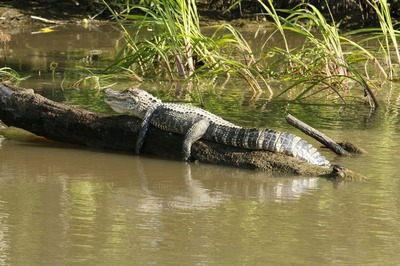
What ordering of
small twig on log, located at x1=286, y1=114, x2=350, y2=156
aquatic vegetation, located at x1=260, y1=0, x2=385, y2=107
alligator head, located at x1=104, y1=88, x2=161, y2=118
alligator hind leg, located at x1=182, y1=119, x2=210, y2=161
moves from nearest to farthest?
alligator hind leg, located at x1=182, y1=119, x2=210, y2=161, small twig on log, located at x1=286, y1=114, x2=350, y2=156, alligator head, located at x1=104, y1=88, x2=161, y2=118, aquatic vegetation, located at x1=260, y1=0, x2=385, y2=107

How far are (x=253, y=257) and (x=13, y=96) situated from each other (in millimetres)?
3810

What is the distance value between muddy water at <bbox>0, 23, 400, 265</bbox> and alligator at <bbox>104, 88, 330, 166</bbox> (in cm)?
25

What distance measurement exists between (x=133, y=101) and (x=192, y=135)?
92cm

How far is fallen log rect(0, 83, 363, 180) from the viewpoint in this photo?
24.4ft

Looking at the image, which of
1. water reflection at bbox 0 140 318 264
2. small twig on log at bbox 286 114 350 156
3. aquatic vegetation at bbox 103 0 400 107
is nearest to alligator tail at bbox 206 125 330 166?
water reflection at bbox 0 140 318 264

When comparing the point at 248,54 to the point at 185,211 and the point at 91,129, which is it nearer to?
the point at 91,129

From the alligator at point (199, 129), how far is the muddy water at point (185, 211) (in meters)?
0.25

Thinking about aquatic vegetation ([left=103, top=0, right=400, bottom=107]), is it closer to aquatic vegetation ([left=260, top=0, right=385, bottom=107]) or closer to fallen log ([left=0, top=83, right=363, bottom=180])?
aquatic vegetation ([left=260, top=0, right=385, bottom=107])

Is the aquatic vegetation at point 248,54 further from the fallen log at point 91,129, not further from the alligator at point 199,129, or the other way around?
the fallen log at point 91,129

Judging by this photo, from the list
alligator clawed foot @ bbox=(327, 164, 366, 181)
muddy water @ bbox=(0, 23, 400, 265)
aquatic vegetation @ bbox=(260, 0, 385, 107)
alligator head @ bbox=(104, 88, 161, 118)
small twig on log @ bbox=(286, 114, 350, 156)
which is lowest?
muddy water @ bbox=(0, 23, 400, 265)

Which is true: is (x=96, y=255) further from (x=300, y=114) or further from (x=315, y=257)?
(x=300, y=114)

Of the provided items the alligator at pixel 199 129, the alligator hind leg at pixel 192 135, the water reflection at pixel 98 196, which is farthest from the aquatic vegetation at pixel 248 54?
the water reflection at pixel 98 196

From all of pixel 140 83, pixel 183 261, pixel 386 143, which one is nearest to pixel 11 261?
pixel 183 261

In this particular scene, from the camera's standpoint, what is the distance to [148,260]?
4.95m
